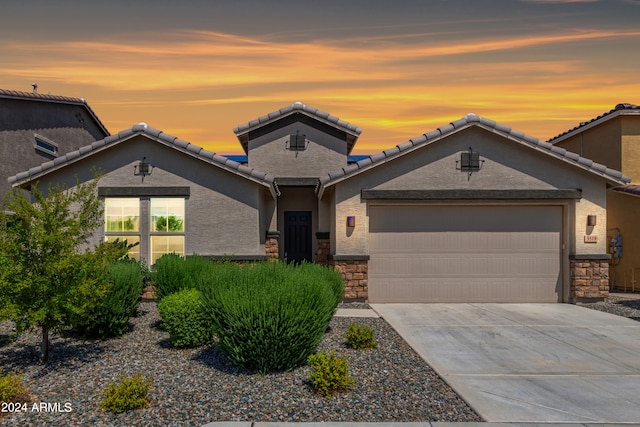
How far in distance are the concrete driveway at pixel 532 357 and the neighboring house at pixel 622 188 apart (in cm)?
467

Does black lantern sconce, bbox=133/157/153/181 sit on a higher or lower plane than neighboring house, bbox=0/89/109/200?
lower

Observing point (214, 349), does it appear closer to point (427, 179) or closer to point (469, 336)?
point (469, 336)

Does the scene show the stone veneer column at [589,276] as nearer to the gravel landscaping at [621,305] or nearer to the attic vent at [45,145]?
the gravel landscaping at [621,305]

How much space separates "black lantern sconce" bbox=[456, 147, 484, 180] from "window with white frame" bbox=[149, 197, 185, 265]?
777cm

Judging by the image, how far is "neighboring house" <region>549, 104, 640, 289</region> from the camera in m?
16.6

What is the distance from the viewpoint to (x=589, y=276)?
1409 centimetres

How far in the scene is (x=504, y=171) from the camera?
46.5 ft

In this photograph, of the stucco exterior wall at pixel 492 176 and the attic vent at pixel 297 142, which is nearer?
the stucco exterior wall at pixel 492 176

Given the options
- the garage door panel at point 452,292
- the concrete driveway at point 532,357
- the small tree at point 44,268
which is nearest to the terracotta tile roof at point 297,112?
the garage door panel at point 452,292

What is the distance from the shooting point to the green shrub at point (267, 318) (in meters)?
6.97

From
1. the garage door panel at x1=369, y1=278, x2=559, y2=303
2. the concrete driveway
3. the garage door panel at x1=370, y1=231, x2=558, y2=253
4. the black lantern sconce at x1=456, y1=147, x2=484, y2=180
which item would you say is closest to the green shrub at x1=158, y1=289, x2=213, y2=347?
the concrete driveway

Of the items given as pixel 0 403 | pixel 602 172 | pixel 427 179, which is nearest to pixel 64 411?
pixel 0 403

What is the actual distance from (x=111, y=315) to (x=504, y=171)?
10445 mm

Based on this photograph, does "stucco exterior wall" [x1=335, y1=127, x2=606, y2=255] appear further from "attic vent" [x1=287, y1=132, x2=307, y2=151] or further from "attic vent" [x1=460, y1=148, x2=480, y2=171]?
"attic vent" [x1=287, y1=132, x2=307, y2=151]
